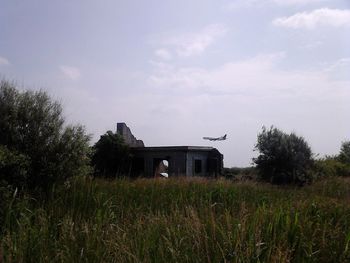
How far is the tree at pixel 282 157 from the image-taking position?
88.3ft

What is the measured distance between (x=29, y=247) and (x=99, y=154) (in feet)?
88.7

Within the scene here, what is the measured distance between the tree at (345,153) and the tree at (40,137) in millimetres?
30145

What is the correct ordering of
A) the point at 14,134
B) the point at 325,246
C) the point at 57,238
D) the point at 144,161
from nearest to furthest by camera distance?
the point at 325,246
the point at 57,238
the point at 14,134
the point at 144,161

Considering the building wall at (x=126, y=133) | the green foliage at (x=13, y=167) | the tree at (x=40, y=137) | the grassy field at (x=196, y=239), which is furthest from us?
the building wall at (x=126, y=133)

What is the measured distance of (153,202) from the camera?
34.8ft

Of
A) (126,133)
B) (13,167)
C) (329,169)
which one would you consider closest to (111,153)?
(126,133)

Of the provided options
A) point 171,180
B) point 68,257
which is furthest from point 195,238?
point 171,180

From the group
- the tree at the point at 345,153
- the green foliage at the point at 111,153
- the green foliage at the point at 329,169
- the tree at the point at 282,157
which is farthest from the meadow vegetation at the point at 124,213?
the tree at the point at 345,153

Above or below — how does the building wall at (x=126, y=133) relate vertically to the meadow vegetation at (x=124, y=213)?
above

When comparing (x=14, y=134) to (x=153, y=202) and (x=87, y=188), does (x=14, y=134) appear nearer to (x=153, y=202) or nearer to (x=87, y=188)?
(x=87, y=188)

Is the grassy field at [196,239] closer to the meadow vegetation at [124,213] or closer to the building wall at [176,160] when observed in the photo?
the meadow vegetation at [124,213]

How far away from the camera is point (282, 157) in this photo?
2750cm

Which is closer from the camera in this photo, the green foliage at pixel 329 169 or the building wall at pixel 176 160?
the green foliage at pixel 329 169

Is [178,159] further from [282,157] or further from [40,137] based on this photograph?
[40,137]
